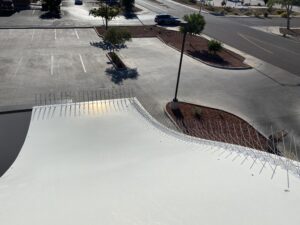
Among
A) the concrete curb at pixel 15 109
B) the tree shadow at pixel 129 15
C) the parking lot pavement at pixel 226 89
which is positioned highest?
the tree shadow at pixel 129 15

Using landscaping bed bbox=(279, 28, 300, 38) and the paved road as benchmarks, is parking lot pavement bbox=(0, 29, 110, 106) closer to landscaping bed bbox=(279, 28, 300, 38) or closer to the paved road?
the paved road

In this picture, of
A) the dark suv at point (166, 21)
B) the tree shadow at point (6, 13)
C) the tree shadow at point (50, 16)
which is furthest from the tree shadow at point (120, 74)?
the tree shadow at point (6, 13)

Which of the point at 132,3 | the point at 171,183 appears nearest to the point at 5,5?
the point at 132,3

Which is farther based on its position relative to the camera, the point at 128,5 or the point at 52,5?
the point at 128,5

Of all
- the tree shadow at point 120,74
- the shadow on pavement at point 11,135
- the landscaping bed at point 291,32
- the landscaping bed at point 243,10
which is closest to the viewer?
the shadow on pavement at point 11,135

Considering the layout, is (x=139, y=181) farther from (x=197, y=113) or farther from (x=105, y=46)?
(x=105, y=46)

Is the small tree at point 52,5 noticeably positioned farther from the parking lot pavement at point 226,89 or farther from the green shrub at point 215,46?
the green shrub at point 215,46

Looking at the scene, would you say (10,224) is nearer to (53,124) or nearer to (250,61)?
(53,124)

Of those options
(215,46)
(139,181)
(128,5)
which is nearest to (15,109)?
(139,181)
